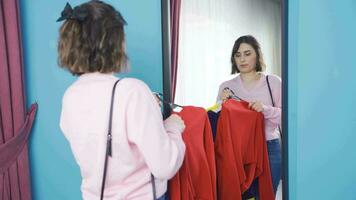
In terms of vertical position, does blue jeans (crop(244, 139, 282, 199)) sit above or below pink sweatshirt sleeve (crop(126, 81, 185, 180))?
below

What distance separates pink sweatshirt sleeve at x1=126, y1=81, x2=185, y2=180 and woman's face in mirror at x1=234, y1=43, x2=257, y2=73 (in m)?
0.44

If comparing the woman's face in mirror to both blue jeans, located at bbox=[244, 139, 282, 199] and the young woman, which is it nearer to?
blue jeans, located at bbox=[244, 139, 282, 199]

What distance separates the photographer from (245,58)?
1.18 meters

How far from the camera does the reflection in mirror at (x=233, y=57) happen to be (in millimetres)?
1111

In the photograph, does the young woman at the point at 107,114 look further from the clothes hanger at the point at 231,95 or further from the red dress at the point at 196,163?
the clothes hanger at the point at 231,95

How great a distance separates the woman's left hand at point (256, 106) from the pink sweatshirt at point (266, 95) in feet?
0.04

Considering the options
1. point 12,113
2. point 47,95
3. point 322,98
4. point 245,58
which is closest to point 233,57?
point 245,58

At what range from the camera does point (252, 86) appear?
1.20 metres

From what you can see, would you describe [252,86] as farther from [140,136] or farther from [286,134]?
[140,136]

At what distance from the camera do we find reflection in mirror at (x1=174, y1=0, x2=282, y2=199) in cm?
111

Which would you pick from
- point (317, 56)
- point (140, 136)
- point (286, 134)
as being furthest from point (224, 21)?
point (140, 136)

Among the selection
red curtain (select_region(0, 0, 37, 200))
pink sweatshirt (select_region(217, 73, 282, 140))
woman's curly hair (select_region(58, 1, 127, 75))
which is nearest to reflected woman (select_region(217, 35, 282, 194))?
pink sweatshirt (select_region(217, 73, 282, 140))

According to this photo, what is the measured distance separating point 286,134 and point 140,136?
517 millimetres

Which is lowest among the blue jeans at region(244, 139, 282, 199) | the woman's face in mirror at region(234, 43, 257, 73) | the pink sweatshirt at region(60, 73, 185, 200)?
the blue jeans at region(244, 139, 282, 199)
